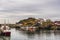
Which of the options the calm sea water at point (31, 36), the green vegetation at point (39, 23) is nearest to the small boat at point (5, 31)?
the calm sea water at point (31, 36)

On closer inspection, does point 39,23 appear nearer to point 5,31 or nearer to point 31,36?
point 31,36

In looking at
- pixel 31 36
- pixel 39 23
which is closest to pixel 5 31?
pixel 31 36

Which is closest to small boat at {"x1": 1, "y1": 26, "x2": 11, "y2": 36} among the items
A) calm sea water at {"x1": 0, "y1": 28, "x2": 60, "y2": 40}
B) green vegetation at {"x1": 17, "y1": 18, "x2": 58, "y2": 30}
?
calm sea water at {"x1": 0, "y1": 28, "x2": 60, "y2": 40}

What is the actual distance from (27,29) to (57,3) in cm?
59

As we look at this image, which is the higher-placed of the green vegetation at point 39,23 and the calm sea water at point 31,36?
the green vegetation at point 39,23

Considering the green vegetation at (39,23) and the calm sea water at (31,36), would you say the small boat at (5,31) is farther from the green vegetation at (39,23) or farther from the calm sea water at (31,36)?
the green vegetation at (39,23)

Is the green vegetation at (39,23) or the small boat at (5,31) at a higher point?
the green vegetation at (39,23)

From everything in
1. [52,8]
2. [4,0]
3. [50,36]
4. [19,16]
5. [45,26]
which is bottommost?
[50,36]

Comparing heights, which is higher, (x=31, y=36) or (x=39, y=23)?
(x=39, y=23)

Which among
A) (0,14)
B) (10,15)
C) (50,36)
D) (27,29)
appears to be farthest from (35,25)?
(0,14)

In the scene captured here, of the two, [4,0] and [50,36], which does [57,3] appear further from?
[4,0]

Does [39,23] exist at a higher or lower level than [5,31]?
higher

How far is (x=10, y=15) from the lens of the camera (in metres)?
1.86

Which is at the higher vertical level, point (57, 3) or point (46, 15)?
point (57, 3)
